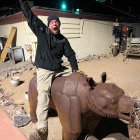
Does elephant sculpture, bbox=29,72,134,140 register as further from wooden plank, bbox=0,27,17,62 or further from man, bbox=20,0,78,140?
wooden plank, bbox=0,27,17,62

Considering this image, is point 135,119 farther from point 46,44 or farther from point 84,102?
point 46,44

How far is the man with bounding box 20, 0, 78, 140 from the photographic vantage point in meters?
3.07

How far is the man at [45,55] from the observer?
10.1ft

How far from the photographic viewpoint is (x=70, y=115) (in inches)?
107

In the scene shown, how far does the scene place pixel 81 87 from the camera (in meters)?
2.63

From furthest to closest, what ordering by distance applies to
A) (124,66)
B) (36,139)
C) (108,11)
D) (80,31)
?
(108,11)
(80,31)
(124,66)
(36,139)

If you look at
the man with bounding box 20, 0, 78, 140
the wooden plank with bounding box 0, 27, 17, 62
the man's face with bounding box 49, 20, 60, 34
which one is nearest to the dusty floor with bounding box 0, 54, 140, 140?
the man with bounding box 20, 0, 78, 140

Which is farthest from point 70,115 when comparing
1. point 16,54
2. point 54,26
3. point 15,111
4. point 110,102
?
point 16,54

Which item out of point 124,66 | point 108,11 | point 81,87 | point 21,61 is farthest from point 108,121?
point 108,11

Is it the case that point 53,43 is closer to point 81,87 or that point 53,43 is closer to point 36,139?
point 81,87

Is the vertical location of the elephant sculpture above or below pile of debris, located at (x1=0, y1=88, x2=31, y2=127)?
above

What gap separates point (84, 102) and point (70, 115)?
31 cm

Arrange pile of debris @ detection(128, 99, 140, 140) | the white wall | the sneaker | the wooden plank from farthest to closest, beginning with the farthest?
the wooden plank < the white wall < the sneaker < pile of debris @ detection(128, 99, 140, 140)

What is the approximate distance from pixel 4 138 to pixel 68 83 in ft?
5.89
